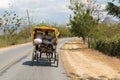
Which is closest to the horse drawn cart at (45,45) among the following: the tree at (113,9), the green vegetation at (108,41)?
the tree at (113,9)

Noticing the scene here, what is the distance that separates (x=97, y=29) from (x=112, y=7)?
98.8 ft

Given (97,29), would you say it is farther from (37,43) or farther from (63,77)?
(63,77)

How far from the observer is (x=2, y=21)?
63688 mm

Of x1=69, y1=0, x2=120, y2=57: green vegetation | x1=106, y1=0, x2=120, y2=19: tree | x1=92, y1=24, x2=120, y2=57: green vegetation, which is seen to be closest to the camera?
x1=106, y1=0, x2=120, y2=19: tree

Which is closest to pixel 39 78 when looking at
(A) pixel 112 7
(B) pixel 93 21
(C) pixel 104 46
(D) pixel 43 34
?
(A) pixel 112 7

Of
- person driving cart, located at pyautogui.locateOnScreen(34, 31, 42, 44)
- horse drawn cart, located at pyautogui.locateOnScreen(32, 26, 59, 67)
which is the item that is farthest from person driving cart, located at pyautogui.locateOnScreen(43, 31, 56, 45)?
person driving cart, located at pyautogui.locateOnScreen(34, 31, 42, 44)

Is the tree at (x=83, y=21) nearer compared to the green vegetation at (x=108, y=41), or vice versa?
the green vegetation at (x=108, y=41)

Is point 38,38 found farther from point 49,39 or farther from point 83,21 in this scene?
point 83,21

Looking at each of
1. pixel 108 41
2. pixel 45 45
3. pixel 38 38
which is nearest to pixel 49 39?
pixel 45 45

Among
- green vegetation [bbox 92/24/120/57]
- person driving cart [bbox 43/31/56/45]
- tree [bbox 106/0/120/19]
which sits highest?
tree [bbox 106/0/120/19]

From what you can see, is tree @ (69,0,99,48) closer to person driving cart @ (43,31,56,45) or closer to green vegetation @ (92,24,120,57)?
green vegetation @ (92,24,120,57)

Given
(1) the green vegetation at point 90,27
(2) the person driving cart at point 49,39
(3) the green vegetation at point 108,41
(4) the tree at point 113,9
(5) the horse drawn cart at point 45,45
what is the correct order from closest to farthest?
(4) the tree at point 113,9 → (5) the horse drawn cart at point 45,45 → (2) the person driving cart at point 49,39 → (3) the green vegetation at point 108,41 → (1) the green vegetation at point 90,27

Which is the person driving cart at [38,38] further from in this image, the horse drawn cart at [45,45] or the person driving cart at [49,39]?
the person driving cart at [49,39]

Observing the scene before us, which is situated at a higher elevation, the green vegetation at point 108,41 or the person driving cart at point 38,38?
the person driving cart at point 38,38
